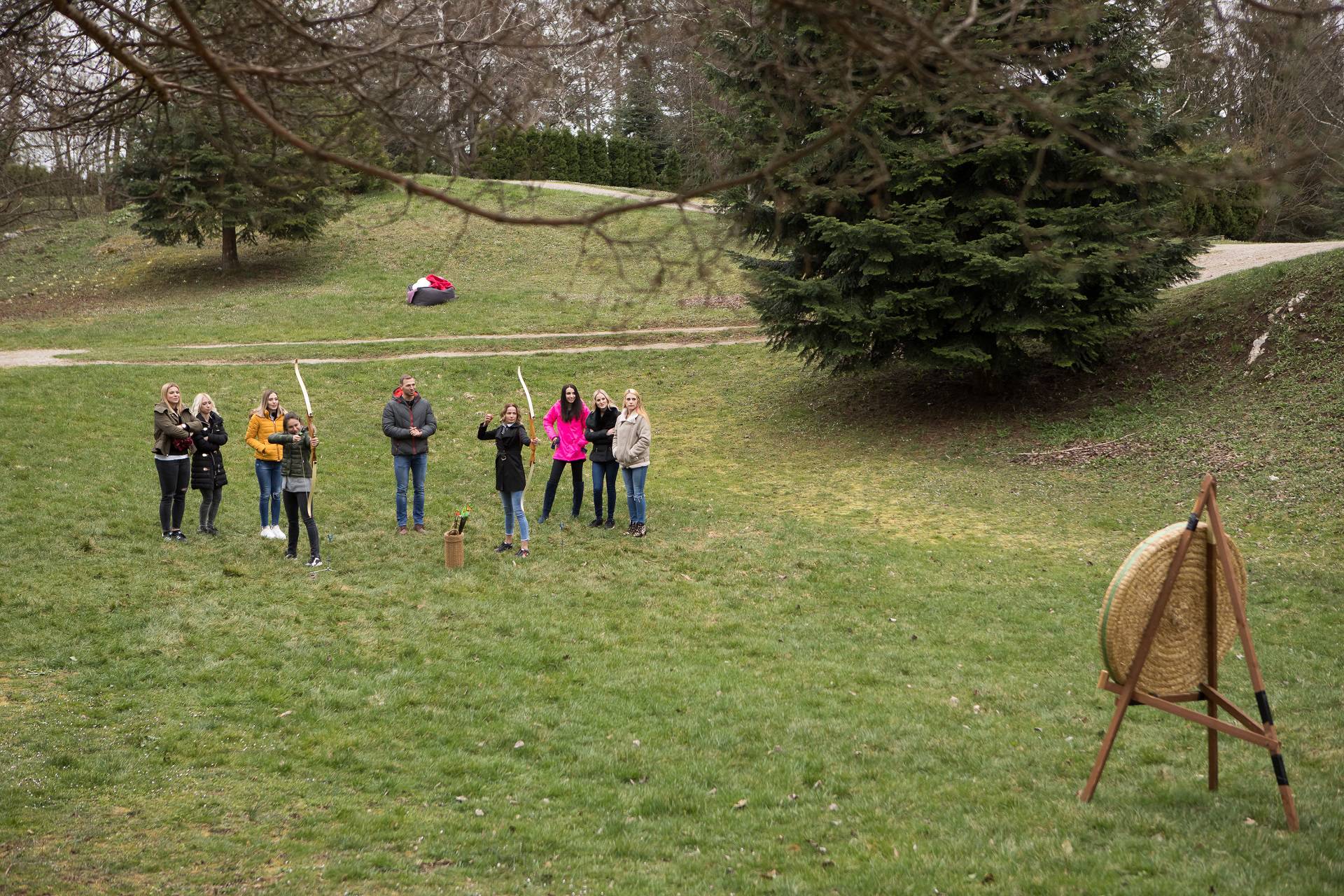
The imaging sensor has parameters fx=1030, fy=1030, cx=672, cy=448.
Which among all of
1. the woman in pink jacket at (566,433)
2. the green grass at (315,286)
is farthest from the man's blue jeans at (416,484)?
the green grass at (315,286)

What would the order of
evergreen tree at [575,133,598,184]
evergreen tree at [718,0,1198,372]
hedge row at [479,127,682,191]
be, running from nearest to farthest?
evergreen tree at [718,0,1198,372], hedge row at [479,127,682,191], evergreen tree at [575,133,598,184]

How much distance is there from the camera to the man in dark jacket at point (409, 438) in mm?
13273

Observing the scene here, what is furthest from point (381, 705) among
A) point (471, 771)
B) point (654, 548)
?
point (654, 548)

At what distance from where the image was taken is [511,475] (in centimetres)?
1230

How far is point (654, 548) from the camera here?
42.5 ft

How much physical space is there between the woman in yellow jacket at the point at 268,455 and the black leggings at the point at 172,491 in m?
0.85

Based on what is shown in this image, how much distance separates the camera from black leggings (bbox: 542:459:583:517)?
46.5 ft

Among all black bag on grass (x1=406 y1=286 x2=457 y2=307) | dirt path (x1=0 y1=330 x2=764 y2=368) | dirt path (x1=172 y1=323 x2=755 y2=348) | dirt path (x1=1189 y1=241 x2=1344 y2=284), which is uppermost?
dirt path (x1=1189 y1=241 x2=1344 y2=284)

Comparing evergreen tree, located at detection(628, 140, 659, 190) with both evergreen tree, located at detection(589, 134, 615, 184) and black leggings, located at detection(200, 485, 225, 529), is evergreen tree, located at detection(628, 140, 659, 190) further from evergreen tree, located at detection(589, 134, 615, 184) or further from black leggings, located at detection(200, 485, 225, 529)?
black leggings, located at detection(200, 485, 225, 529)

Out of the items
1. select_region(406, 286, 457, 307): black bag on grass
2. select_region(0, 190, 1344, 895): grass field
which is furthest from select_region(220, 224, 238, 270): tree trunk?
select_region(0, 190, 1344, 895): grass field

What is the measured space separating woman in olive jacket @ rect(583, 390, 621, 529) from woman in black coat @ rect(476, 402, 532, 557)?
4.53 ft

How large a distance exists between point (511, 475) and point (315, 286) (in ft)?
75.7

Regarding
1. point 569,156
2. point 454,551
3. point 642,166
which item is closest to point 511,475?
point 454,551

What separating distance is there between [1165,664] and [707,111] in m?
14.5
